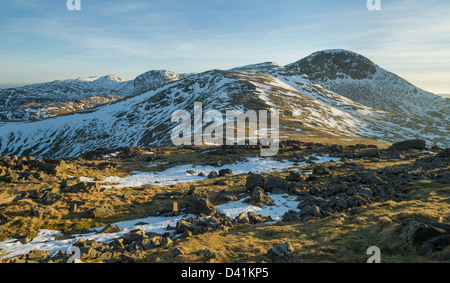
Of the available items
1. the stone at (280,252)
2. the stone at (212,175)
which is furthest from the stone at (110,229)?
the stone at (212,175)

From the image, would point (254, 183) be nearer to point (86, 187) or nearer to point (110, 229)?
point (110, 229)

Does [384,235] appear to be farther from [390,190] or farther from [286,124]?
[286,124]

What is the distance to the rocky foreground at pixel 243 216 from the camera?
43.0ft

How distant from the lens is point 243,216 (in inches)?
820

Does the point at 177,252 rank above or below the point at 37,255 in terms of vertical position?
above

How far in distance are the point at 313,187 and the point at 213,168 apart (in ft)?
64.0

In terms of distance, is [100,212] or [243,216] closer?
[243,216]

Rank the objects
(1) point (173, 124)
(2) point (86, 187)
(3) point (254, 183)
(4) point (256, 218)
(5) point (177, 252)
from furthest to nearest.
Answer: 1. (1) point (173, 124)
2. (3) point (254, 183)
3. (2) point (86, 187)
4. (4) point (256, 218)
5. (5) point (177, 252)

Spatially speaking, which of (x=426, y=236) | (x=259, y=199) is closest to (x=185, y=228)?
(x=259, y=199)

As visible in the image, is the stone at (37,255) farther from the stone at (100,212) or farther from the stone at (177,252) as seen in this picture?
the stone at (177,252)

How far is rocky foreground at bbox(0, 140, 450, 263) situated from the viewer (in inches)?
516

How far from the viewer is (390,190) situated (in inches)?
968

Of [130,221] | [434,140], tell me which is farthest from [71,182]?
[434,140]

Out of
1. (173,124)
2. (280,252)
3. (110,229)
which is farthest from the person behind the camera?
(173,124)
